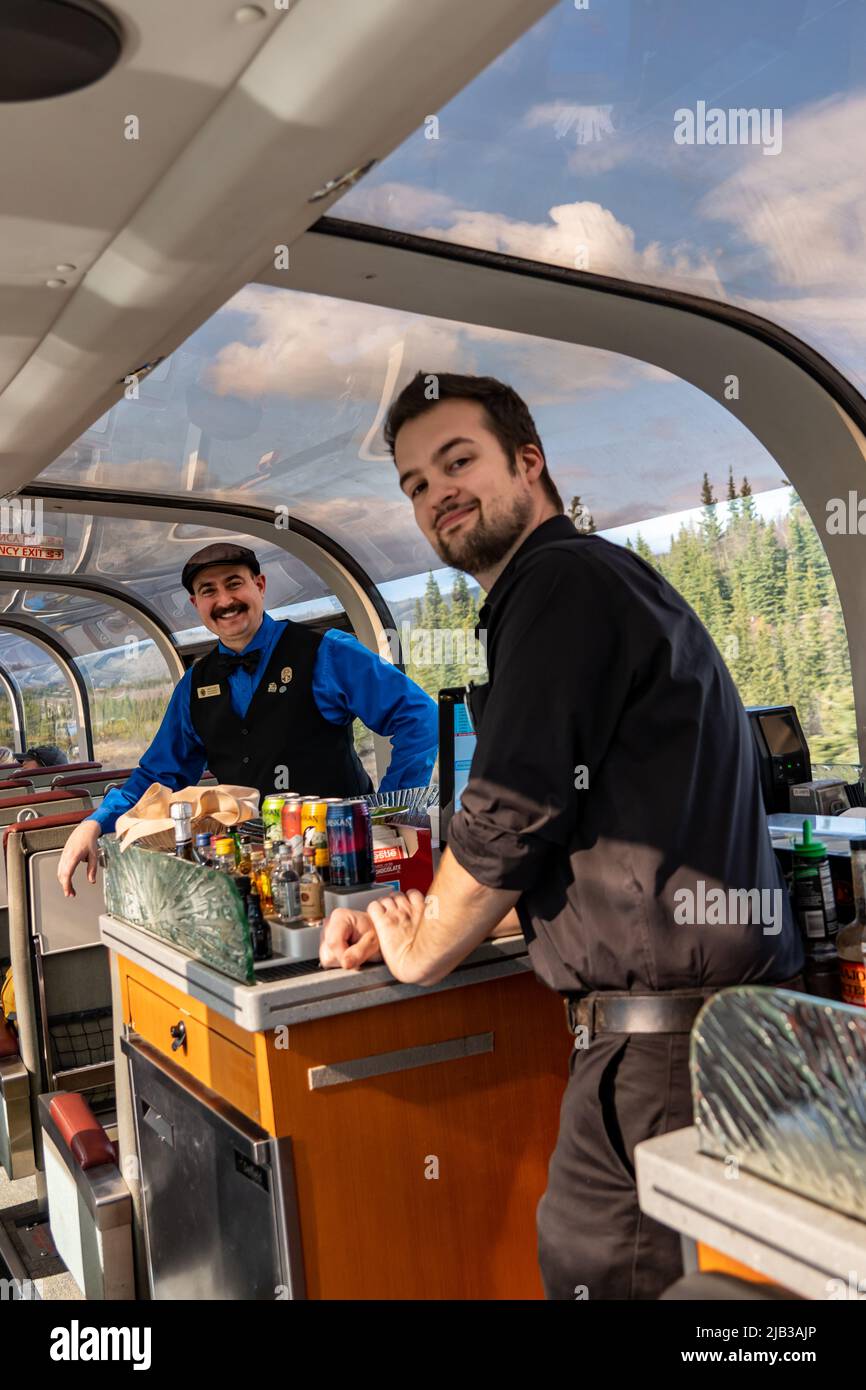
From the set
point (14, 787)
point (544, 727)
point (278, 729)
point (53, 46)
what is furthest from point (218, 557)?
point (14, 787)

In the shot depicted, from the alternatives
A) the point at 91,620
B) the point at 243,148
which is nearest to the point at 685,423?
the point at 243,148

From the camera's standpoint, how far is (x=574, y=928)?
185 centimetres

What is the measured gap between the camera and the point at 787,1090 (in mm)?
1116

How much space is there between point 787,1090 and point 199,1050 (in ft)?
5.38

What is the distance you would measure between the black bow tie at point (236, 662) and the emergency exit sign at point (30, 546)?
418 cm

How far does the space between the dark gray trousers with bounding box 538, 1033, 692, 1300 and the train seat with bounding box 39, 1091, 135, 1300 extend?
1401 millimetres

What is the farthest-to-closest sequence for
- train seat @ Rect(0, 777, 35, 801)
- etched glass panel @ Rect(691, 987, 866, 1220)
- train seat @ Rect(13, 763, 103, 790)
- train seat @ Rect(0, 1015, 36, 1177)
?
1. train seat @ Rect(13, 763, 103, 790)
2. train seat @ Rect(0, 777, 35, 801)
3. train seat @ Rect(0, 1015, 36, 1177)
4. etched glass panel @ Rect(691, 987, 866, 1220)

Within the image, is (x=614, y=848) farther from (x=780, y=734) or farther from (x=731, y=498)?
(x=731, y=498)

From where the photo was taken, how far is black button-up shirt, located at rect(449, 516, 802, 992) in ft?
5.79

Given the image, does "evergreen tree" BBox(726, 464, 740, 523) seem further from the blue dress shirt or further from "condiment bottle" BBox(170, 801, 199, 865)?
"condiment bottle" BBox(170, 801, 199, 865)

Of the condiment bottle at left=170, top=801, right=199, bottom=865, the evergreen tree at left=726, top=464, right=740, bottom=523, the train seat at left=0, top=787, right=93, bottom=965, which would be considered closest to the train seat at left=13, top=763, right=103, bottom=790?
the train seat at left=0, top=787, right=93, bottom=965

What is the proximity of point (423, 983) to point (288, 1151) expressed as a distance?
15.3 inches

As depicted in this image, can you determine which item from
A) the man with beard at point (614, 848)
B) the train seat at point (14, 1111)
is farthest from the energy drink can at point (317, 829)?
the train seat at point (14, 1111)

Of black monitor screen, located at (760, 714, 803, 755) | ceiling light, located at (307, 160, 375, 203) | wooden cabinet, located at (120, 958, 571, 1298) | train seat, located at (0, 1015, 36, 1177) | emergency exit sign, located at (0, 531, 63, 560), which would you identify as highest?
ceiling light, located at (307, 160, 375, 203)
